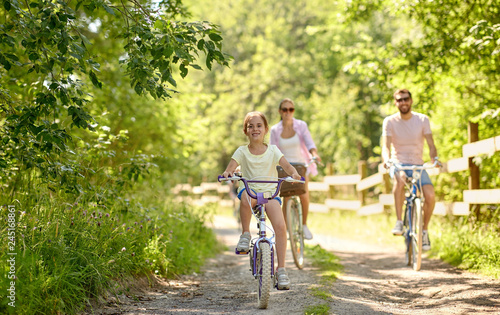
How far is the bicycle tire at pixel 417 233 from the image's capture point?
667 centimetres

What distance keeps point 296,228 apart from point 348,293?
1985 mm

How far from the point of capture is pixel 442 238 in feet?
26.2

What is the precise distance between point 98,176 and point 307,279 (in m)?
2.62

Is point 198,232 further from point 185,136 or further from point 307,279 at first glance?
point 185,136

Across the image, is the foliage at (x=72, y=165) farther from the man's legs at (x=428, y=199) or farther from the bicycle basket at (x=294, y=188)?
the man's legs at (x=428, y=199)

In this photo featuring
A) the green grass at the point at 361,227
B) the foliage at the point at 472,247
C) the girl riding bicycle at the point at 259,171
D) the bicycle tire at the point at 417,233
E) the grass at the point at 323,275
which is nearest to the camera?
the grass at the point at 323,275

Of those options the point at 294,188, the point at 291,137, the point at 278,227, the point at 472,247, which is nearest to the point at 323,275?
the point at 294,188

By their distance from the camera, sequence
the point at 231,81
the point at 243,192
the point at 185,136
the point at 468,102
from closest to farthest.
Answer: the point at 243,192 < the point at 468,102 < the point at 185,136 < the point at 231,81

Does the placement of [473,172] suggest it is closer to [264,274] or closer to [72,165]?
Result: [264,274]

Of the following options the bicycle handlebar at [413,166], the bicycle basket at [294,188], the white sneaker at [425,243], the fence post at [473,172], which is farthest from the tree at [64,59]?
the fence post at [473,172]

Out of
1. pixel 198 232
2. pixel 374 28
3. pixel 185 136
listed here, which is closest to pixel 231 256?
pixel 198 232

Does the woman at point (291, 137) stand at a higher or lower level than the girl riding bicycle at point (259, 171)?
higher

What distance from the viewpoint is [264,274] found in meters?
4.50

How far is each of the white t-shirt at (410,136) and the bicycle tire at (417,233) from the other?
0.55m
